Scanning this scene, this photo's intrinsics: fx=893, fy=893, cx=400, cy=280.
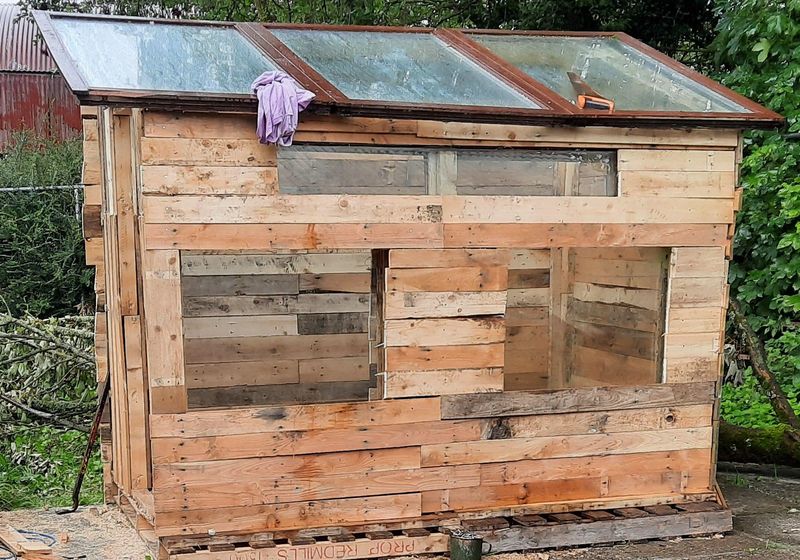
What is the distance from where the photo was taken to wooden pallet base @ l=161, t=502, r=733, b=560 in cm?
493

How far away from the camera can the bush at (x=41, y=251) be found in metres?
12.1

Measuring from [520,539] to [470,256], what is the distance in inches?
68.4

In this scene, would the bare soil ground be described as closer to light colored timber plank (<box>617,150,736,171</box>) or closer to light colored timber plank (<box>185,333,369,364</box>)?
light colored timber plank (<box>185,333,369,364</box>)

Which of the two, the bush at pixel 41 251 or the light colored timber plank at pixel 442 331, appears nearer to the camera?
the light colored timber plank at pixel 442 331

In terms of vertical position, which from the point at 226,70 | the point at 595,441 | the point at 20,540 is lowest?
the point at 20,540

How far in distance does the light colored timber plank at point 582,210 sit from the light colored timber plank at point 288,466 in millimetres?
1429

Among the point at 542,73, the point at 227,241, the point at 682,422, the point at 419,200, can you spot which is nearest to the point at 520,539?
the point at 682,422

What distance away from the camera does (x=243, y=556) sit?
16.1 ft

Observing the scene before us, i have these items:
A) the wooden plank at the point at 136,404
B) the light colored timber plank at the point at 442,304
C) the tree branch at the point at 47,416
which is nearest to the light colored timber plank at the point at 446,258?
the light colored timber plank at the point at 442,304

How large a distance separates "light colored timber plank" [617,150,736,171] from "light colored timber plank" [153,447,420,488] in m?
2.20

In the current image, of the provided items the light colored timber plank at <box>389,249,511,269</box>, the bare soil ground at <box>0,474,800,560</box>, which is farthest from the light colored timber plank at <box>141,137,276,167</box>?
the bare soil ground at <box>0,474,800,560</box>

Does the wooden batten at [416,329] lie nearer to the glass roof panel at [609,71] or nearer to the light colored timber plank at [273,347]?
the glass roof panel at [609,71]

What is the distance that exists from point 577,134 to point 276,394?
3.86 metres

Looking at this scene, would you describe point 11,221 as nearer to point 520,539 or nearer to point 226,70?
point 226,70
